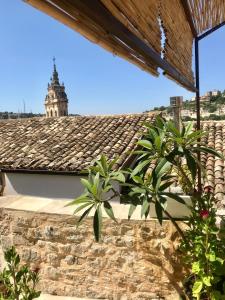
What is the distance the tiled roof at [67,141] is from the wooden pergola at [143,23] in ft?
20.7

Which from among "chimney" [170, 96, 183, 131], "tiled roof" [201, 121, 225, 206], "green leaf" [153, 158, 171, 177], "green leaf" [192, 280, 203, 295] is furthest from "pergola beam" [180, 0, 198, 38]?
"chimney" [170, 96, 183, 131]

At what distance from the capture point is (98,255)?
3514mm

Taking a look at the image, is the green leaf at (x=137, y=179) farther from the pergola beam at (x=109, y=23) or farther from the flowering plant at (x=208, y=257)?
the pergola beam at (x=109, y=23)

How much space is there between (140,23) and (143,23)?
0.06m

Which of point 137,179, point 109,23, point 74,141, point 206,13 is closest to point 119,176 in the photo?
point 137,179

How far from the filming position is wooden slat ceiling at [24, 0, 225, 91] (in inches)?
38.9

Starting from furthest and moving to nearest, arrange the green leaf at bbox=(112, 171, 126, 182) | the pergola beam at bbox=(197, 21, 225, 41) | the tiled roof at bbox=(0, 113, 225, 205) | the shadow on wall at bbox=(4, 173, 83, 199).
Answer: the shadow on wall at bbox=(4, 173, 83, 199)
the tiled roof at bbox=(0, 113, 225, 205)
the pergola beam at bbox=(197, 21, 225, 41)
the green leaf at bbox=(112, 171, 126, 182)

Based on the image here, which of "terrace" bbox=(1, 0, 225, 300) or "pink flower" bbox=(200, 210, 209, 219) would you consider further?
"pink flower" bbox=(200, 210, 209, 219)

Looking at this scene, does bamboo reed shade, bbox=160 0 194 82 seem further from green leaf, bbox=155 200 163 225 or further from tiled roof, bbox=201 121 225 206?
tiled roof, bbox=201 121 225 206

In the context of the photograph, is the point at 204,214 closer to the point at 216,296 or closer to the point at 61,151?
the point at 216,296

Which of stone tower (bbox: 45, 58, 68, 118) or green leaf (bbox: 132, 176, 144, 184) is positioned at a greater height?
stone tower (bbox: 45, 58, 68, 118)

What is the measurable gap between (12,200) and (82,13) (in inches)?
149

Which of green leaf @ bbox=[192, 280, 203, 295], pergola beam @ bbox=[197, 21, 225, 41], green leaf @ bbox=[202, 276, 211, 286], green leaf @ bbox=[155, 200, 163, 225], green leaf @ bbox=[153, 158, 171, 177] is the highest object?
pergola beam @ bbox=[197, 21, 225, 41]

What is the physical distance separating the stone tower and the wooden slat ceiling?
3701cm
